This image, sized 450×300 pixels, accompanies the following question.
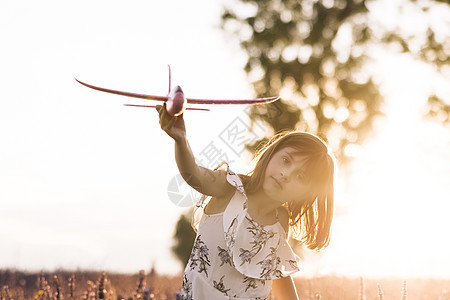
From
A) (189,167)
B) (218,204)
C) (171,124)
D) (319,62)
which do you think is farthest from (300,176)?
(319,62)

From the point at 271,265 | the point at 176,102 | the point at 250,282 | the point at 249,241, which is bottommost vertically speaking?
the point at 250,282

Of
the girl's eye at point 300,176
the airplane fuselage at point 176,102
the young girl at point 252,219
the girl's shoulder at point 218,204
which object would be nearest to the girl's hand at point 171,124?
the airplane fuselage at point 176,102

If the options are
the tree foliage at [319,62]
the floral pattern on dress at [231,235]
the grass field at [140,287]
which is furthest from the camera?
the tree foliage at [319,62]

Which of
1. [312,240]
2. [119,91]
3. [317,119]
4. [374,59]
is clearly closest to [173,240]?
[317,119]

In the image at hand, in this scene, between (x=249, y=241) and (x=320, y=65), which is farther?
(x=320, y=65)

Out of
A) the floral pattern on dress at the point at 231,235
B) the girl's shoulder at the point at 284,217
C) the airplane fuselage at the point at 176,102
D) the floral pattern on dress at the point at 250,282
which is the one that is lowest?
the floral pattern on dress at the point at 250,282

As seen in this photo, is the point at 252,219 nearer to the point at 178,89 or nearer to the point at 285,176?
the point at 285,176

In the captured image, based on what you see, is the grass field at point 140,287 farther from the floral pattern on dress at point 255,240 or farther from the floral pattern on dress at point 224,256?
the floral pattern on dress at point 224,256

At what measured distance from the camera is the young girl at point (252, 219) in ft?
11.1

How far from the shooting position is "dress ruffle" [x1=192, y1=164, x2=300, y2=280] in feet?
11.2

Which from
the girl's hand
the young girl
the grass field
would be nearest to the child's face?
the young girl

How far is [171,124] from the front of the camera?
270 centimetres

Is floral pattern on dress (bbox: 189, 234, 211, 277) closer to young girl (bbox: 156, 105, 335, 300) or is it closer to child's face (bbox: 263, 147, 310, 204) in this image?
young girl (bbox: 156, 105, 335, 300)

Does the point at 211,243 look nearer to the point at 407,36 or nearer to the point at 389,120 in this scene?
the point at 389,120
